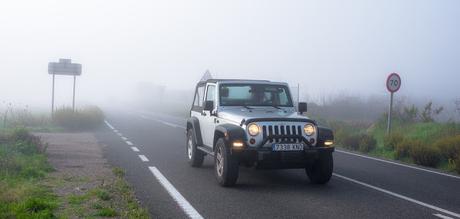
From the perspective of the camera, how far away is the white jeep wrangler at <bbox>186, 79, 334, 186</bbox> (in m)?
9.32

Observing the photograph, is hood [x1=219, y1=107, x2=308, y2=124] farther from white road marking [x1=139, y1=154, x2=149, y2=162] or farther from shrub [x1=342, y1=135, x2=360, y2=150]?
shrub [x1=342, y1=135, x2=360, y2=150]

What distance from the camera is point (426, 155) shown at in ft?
46.8

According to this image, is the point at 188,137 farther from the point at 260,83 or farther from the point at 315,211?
the point at 315,211

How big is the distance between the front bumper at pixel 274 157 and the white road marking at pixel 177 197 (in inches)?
48.4

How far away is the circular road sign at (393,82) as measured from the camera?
18.8m

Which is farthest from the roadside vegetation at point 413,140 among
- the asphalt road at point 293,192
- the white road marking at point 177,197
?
the white road marking at point 177,197

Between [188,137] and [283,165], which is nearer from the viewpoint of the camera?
[283,165]

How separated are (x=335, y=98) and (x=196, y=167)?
34806mm

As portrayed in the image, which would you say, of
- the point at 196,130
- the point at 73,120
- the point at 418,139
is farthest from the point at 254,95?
the point at 73,120

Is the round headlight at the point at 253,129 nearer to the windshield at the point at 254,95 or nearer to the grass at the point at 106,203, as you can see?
the windshield at the point at 254,95

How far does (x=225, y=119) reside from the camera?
34.0 ft

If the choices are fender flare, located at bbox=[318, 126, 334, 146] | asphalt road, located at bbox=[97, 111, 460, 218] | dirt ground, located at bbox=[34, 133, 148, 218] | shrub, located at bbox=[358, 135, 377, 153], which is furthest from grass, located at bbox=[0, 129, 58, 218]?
shrub, located at bbox=[358, 135, 377, 153]

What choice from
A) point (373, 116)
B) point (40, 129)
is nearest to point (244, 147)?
point (40, 129)

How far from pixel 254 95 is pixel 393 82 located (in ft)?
29.5
